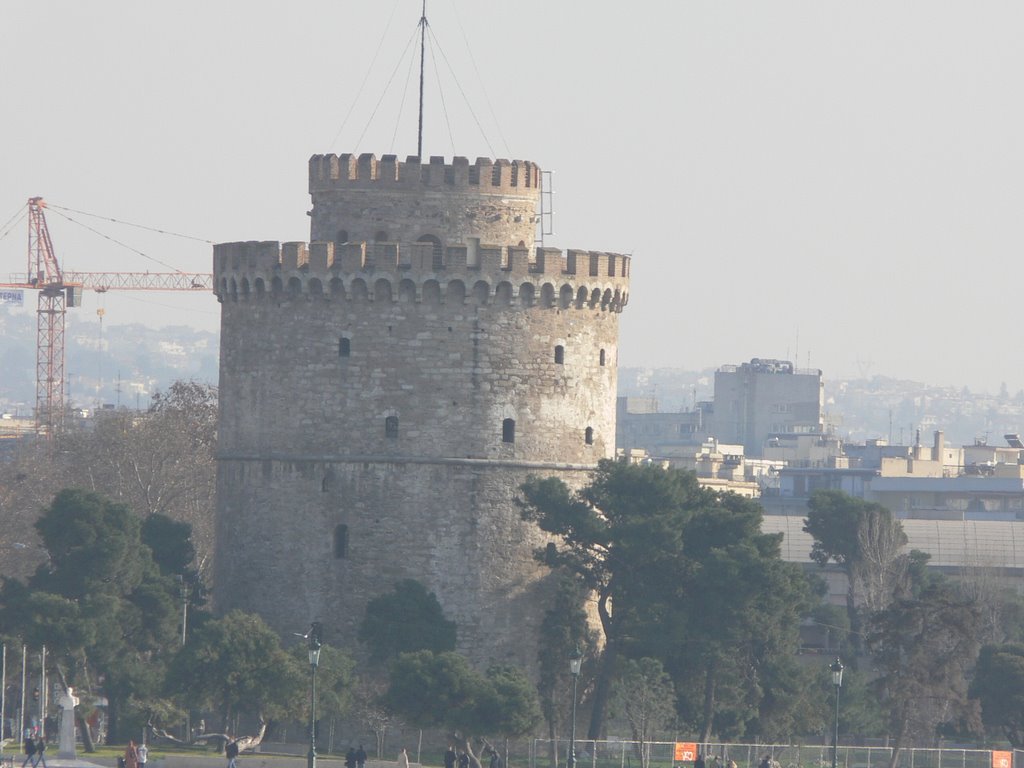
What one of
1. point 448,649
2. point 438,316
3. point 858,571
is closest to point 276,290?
point 438,316

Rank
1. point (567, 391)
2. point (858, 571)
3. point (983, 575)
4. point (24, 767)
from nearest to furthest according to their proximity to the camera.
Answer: point (24, 767) → point (567, 391) → point (858, 571) → point (983, 575)

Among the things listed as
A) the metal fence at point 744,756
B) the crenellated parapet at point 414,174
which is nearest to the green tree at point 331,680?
the metal fence at point 744,756

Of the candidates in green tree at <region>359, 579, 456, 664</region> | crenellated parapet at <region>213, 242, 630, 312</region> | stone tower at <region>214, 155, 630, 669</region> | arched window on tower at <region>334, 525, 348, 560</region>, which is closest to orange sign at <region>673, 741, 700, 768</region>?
stone tower at <region>214, 155, 630, 669</region>

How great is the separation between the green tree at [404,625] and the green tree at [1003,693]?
15837 mm

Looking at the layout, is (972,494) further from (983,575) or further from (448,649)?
(448,649)

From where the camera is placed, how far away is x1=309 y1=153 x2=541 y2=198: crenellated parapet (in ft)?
250

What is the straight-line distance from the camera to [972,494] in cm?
17600

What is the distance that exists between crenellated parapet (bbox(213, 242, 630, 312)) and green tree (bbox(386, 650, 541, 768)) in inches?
409

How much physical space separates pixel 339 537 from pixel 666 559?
339 inches

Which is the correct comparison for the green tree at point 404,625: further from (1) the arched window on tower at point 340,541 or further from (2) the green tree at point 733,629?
(2) the green tree at point 733,629

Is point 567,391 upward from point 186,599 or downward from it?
upward

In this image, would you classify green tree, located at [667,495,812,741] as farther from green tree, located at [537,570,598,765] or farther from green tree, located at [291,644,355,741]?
green tree, located at [291,644,355,741]

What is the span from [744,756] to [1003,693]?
10.6 metres

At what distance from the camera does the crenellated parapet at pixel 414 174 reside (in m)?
76.2
